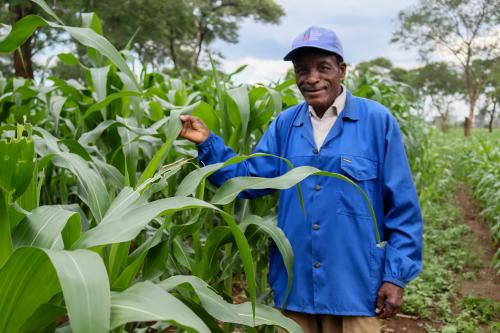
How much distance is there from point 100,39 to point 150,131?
1.56 feet

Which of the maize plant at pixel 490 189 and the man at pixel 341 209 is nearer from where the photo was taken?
the man at pixel 341 209

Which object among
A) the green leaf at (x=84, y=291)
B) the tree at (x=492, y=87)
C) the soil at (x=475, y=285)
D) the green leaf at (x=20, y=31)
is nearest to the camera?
the green leaf at (x=84, y=291)

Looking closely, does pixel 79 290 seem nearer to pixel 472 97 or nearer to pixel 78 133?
pixel 78 133

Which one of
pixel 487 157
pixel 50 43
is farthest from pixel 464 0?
pixel 487 157

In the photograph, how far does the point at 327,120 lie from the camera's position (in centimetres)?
178

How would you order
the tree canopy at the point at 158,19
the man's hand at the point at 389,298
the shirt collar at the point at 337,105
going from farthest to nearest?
the tree canopy at the point at 158,19, the shirt collar at the point at 337,105, the man's hand at the point at 389,298

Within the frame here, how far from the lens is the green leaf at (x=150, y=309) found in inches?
28.7

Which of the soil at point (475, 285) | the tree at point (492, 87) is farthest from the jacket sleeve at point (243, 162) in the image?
the tree at point (492, 87)

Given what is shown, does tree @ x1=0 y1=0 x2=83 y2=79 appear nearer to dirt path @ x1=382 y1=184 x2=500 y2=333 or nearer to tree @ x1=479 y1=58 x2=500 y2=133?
dirt path @ x1=382 y1=184 x2=500 y2=333

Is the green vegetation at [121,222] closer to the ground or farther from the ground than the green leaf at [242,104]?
closer to the ground

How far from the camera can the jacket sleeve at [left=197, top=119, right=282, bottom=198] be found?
1.72 meters

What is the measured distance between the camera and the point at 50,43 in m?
16.4

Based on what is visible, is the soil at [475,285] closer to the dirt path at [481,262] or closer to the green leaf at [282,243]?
the dirt path at [481,262]

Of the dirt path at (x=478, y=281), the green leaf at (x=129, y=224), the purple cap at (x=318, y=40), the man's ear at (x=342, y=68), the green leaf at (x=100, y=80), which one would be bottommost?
the dirt path at (x=478, y=281)
